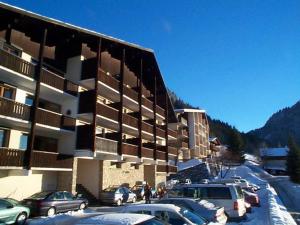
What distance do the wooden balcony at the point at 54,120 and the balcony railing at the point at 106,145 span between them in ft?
7.38

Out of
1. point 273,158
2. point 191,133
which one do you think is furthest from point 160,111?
point 273,158

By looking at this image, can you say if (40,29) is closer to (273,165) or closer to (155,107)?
(155,107)

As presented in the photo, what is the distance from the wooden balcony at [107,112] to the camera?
89.0 feet

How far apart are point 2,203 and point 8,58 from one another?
8.68 m

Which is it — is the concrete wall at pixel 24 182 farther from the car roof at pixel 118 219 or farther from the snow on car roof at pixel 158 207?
the car roof at pixel 118 219

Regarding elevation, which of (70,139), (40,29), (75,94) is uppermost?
(40,29)

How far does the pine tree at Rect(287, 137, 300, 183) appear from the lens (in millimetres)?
65250

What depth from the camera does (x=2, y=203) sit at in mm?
15586

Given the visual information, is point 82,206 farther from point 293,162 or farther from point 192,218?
point 293,162

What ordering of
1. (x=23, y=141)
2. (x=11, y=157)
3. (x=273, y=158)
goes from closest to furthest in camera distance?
(x=11, y=157) < (x=23, y=141) < (x=273, y=158)

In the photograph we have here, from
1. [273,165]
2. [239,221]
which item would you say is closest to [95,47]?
[239,221]

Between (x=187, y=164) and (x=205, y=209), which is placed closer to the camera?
(x=205, y=209)

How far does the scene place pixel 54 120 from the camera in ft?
75.9

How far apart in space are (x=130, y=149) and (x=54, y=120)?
10168 mm
